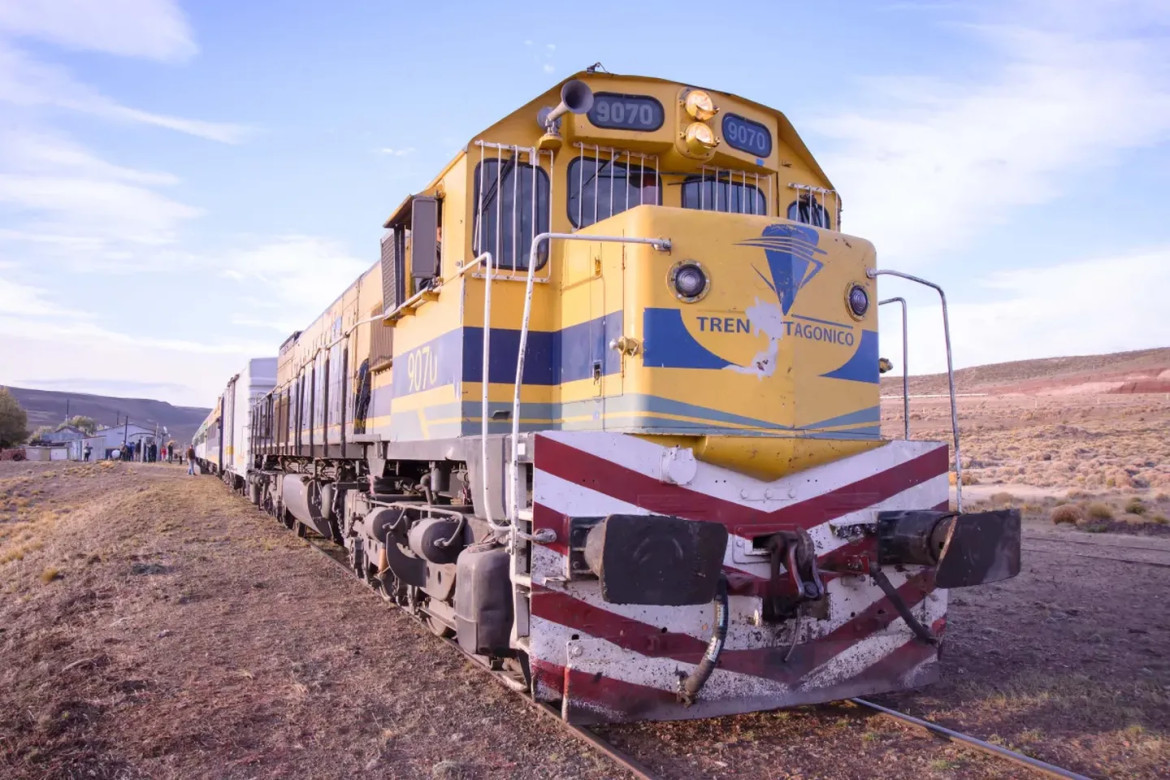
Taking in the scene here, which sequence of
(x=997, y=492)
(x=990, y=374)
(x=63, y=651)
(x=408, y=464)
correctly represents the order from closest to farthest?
(x=63, y=651), (x=408, y=464), (x=997, y=492), (x=990, y=374)

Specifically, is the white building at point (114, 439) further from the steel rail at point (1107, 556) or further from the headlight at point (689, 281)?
the headlight at point (689, 281)

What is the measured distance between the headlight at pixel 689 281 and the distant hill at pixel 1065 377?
5582 cm

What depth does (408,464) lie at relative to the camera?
7.29m

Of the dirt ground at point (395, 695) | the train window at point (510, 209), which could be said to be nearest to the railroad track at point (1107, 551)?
the dirt ground at point (395, 695)

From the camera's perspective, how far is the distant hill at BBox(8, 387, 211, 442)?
159m

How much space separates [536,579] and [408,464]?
131 inches

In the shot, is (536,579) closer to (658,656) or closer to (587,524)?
(587,524)

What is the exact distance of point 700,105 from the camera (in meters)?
5.23

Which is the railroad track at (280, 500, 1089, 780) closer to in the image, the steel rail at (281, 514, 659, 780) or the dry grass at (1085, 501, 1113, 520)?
the steel rail at (281, 514, 659, 780)

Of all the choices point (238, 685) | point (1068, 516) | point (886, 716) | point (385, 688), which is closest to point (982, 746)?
point (886, 716)

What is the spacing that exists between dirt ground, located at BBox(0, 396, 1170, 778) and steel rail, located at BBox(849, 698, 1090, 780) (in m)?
0.10

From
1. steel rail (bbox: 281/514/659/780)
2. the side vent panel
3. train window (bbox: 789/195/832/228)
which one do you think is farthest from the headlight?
the side vent panel

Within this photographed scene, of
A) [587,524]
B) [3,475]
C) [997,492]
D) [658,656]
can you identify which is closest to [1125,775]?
[658,656]

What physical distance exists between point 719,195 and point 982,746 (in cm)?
344
